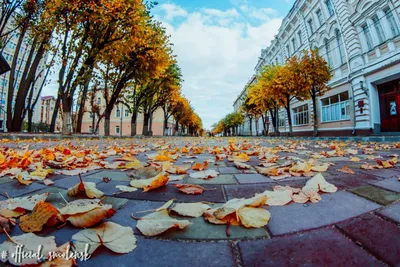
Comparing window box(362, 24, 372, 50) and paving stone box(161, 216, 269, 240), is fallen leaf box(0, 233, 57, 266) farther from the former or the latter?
window box(362, 24, 372, 50)

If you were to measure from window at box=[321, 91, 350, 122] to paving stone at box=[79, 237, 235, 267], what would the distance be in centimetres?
1849

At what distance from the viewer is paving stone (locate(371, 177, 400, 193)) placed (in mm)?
1398

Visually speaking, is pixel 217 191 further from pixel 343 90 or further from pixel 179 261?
pixel 343 90

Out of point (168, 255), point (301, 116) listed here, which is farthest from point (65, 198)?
point (301, 116)

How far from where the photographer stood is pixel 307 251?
2.40 feet

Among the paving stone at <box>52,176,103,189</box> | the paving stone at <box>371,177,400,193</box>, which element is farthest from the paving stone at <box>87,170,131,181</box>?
the paving stone at <box>371,177,400,193</box>

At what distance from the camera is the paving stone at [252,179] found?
168 centimetres

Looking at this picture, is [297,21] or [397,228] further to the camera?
[297,21]

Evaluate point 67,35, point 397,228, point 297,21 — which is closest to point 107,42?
point 67,35

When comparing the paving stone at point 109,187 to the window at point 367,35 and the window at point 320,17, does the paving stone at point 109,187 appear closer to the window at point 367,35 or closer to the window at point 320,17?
the window at point 367,35

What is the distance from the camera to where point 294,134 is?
23.7m

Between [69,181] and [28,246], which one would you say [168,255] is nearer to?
[28,246]

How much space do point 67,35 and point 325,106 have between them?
1924 cm

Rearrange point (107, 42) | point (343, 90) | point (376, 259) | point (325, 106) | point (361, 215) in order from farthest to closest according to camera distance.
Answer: point (325, 106) < point (343, 90) < point (107, 42) < point (361, 215) < point (376, 259)
